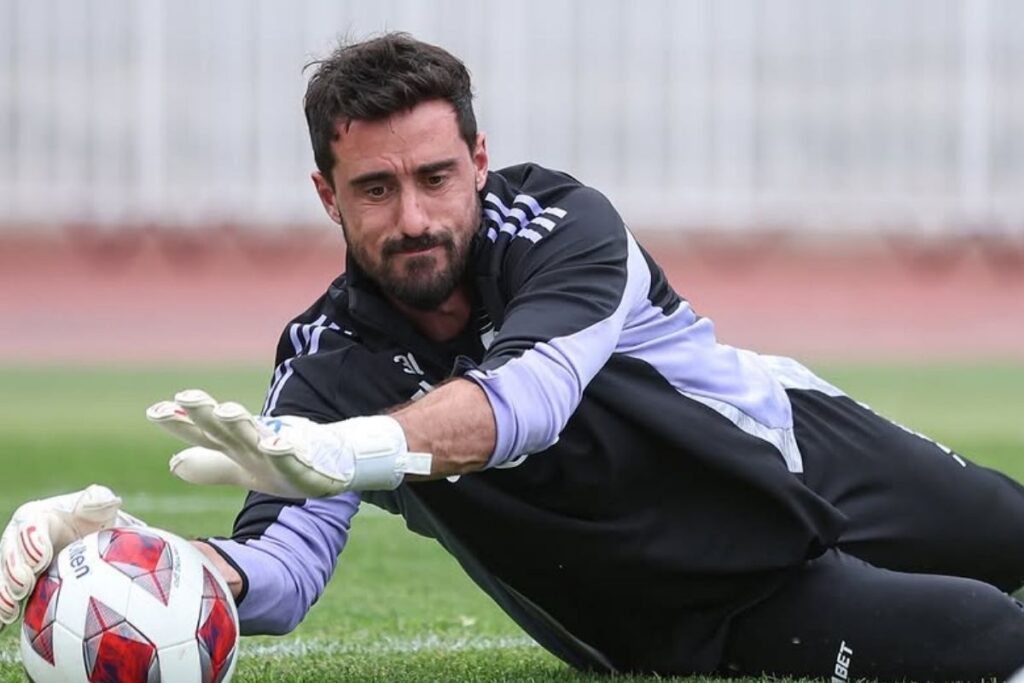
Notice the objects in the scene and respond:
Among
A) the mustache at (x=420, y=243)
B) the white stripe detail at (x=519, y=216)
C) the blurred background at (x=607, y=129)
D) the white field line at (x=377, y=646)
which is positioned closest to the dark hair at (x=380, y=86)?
the white stripe detail at (x=519, y=216)

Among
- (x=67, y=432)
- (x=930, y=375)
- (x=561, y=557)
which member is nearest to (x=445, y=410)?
(x=561, y=557)

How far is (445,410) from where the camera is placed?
155 inches

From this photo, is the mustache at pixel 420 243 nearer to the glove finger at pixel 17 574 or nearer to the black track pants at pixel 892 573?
the glove finger at pixel 17 574

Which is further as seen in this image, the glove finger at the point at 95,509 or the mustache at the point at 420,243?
the mustache at the point at 420,243

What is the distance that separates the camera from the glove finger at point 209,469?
12.3ft

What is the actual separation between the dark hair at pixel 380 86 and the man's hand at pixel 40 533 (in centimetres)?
96

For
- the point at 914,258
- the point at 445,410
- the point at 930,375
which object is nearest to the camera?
the point at 445,410

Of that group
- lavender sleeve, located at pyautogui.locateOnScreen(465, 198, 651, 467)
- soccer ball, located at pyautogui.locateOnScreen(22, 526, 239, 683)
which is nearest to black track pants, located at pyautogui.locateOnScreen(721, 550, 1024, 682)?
lavender sleeve, located at pyautogui.locateOnScreen(465, 198, 651, 467)

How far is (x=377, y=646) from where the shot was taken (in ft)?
18.8

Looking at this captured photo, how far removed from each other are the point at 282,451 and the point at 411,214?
0.95 metres

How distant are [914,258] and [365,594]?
20702 millimetres

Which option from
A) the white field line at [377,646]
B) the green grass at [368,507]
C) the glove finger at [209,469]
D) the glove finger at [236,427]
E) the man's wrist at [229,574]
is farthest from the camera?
the white field line at [377,646]

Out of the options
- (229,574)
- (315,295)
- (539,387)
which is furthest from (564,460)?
(315,295)

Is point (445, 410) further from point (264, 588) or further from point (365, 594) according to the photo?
point (365, 594)
